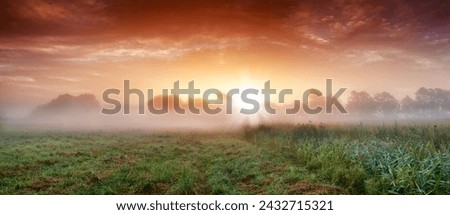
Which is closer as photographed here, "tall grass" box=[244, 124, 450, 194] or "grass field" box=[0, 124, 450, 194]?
"tall grass" box=[244, 124, 450, 194]

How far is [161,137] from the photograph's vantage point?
516 inches

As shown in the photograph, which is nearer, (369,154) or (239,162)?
(369,154)

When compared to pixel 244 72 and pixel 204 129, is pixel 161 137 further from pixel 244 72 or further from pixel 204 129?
pixel 244 72

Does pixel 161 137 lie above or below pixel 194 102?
below

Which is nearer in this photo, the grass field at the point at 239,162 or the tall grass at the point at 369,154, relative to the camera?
the tall grass at the point at 369,154

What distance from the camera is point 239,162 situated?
9.98 metres

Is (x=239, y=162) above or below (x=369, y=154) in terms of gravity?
below

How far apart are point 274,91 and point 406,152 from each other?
348cm

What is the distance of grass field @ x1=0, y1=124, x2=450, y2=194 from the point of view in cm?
788

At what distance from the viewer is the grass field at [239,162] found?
788cm

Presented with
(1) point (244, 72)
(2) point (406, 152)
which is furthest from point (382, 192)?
(1) point (244, 72)
